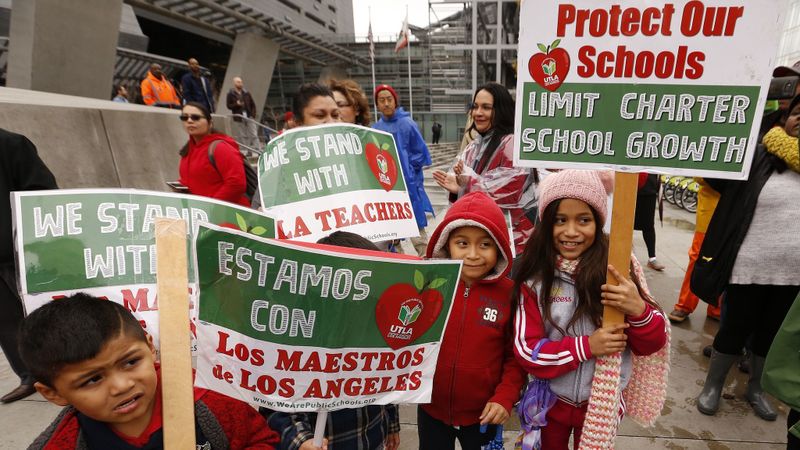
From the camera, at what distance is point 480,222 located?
1641 mm

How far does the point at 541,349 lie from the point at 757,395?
85.2 inches

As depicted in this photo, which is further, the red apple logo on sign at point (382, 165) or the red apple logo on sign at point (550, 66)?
the red apple logo on sign at point (382, 165)

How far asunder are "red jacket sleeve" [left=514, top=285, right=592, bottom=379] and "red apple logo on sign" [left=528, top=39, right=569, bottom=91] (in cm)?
85

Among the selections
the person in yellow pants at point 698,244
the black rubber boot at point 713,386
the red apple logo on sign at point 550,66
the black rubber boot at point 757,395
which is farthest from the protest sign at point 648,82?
the person in yellow pants at point 698,244

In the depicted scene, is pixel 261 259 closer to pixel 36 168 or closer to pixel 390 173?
pixel 390 173

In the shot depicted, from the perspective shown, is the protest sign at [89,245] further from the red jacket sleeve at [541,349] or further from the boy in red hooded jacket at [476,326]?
the red jacket sleeve at [541,349]

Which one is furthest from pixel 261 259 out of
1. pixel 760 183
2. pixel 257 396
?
pixel 760 183

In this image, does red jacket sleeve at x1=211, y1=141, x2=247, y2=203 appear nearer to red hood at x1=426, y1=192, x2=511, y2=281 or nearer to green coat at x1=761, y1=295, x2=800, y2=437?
red hood at x1=426, y1=192, x2=511, y2=281

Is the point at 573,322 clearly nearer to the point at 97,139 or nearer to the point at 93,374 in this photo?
the point at 93,374

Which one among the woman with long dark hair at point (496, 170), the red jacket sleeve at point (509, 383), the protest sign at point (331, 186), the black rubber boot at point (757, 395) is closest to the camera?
the red jacket sleeve at point (509, 383)

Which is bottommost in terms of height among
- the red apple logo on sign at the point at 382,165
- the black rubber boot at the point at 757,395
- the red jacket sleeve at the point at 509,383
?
the black rubber boot at the point at 757,395

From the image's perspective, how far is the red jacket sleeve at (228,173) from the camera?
10.9 ft

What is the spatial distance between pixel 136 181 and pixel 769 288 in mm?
6552

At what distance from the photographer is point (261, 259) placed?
44.3 inches
